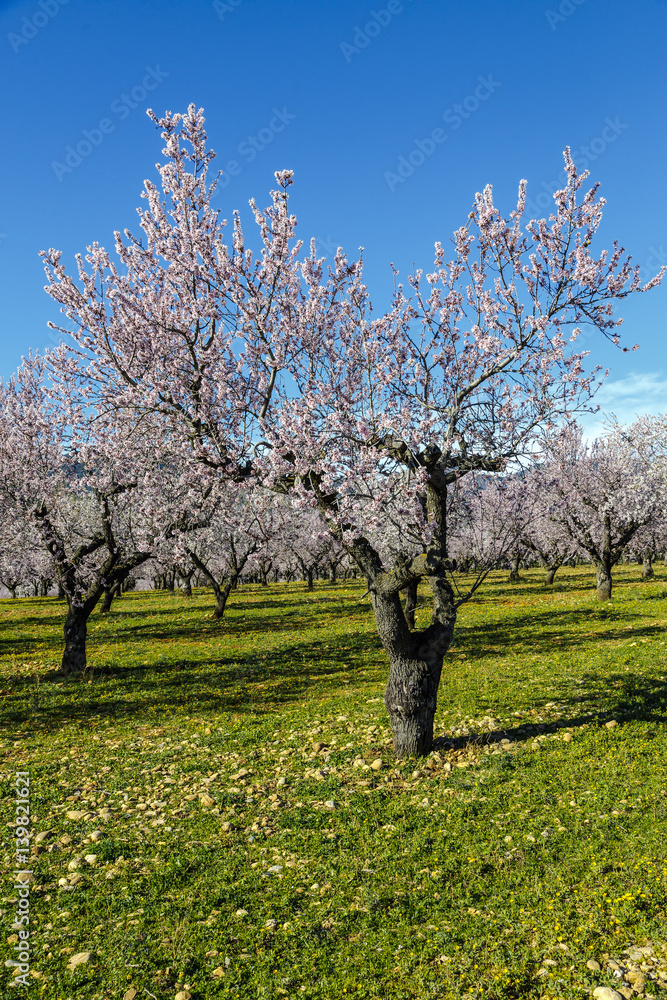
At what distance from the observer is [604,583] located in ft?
110

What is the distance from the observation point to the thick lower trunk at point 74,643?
824 inches

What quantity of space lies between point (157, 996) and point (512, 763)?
6.74 metres

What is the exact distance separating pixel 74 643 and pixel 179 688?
5.29 meters

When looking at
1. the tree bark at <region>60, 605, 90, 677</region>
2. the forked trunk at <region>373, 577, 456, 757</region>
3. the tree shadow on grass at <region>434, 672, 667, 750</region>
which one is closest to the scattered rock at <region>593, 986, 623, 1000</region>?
the forked trunk at <region>373, 577, 456, 757</region>

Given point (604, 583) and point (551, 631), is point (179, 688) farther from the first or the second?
point (604, 583)

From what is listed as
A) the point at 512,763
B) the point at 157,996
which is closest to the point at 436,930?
the point at 157,996

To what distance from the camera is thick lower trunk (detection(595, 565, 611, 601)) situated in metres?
33.2

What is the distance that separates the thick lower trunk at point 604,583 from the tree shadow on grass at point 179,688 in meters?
17.1

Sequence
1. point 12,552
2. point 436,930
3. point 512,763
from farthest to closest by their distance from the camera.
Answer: point 12,552
point 512,763
point 436,930

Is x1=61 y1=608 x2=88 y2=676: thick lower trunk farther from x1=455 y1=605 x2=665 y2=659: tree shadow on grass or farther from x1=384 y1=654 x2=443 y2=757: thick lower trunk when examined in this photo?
x1=455 y1=605 x2=665 y2=659: tree shadow on grass

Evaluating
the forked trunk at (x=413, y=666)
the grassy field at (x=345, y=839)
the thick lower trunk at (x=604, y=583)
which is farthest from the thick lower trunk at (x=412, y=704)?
the thick lower trunk at (x=604, y=583)

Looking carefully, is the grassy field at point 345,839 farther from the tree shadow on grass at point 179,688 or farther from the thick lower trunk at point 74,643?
the thick lower trunk at point 74,643

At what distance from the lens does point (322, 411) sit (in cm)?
1161

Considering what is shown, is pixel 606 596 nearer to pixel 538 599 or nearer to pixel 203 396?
pixel 538 599
